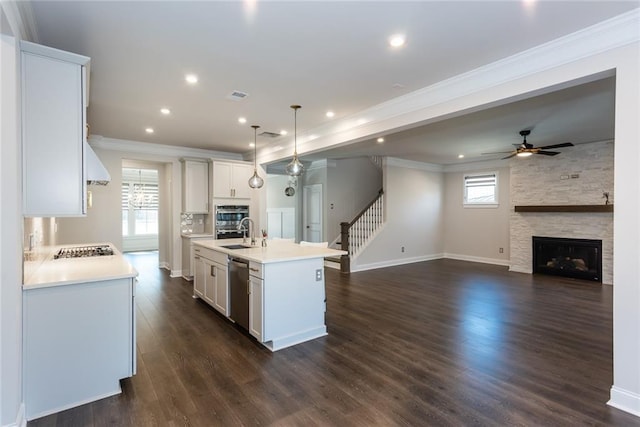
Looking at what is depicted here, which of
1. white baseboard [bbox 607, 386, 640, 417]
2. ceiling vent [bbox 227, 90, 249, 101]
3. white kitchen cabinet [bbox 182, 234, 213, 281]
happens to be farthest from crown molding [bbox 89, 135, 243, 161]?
white baseboard [bbox 607, 386, 640, 417]

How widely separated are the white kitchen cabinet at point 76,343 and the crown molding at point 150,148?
4643mm

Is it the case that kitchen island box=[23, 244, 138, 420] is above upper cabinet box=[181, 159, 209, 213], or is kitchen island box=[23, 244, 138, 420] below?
below

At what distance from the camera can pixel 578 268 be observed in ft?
22.2

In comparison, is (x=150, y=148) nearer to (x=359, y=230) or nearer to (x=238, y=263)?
(x=238, y=263)

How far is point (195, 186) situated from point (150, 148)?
3.78 ft

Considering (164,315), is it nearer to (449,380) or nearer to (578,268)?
(449,380)

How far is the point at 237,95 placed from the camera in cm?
390

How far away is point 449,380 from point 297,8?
3097 millimetres

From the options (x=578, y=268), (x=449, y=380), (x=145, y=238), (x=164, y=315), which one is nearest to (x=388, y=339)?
(x=449, y=380)

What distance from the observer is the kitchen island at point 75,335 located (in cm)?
226

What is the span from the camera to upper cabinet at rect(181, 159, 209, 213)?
6805 millimetres

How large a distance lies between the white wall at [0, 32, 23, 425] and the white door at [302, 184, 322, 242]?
23.1ft

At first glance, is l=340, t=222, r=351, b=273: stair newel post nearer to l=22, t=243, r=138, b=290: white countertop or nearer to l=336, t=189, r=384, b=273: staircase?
l=336, t=189, r=384, b=273: staircase

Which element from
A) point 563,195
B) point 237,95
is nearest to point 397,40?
point 237,95
